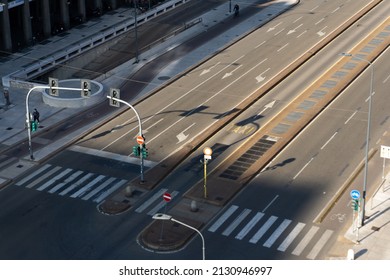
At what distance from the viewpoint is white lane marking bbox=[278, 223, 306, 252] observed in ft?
208

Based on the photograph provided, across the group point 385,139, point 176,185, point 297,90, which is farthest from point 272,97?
point 176,185

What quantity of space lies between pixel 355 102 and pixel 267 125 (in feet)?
38.2

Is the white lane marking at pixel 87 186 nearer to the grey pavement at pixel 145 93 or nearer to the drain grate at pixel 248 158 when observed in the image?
the grey pavement at pixel 145 93

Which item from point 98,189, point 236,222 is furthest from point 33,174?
point 236,222

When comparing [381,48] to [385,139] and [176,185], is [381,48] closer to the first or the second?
[385,139]

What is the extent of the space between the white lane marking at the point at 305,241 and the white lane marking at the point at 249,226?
4365 millimetres

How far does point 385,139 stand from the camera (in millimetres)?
81312

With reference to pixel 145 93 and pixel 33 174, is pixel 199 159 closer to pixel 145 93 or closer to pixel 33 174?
pixel 33 174

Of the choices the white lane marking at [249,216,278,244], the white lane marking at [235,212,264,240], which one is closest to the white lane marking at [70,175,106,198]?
the white lane marking at [235,212,264,240]

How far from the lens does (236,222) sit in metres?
67.2

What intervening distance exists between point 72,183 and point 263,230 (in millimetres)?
18639

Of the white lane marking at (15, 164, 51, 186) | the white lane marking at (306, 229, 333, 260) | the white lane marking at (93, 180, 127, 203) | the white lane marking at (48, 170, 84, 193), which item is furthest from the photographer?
the white lane marking at (15, 164, 51, 186)

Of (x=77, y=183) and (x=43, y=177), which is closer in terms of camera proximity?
(x=77, y=183)

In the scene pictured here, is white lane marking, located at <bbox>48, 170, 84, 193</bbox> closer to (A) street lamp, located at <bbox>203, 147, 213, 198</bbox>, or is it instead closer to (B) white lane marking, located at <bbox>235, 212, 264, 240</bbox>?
(A) street lamp, located at <bbox>203, 147, 213, 198</bbox>
